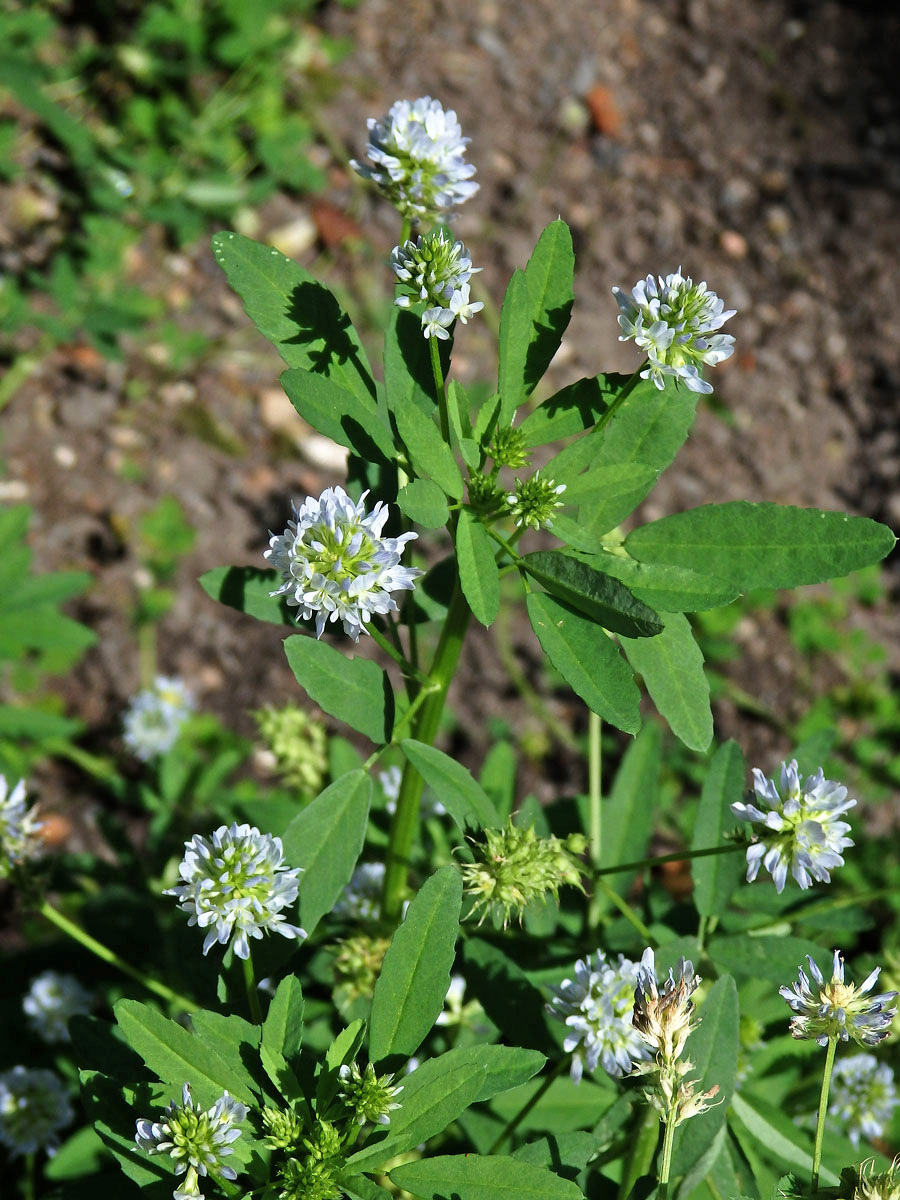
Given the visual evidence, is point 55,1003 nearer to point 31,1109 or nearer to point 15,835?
point 31,1109

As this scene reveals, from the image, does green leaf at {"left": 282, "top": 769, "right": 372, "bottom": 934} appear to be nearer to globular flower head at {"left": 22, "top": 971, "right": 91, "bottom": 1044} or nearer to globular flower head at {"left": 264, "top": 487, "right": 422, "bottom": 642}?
globular flower head at {"left": 264, "top": 487, "right": 422, "bottom": 642}

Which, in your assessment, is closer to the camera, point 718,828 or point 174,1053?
point 174,1053

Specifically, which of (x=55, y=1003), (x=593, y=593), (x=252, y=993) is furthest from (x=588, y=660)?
(x=55, y=1003)

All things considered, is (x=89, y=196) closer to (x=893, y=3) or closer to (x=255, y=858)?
(x=255, y=858)

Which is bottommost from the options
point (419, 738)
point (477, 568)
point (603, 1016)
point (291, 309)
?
point (603, 1016)

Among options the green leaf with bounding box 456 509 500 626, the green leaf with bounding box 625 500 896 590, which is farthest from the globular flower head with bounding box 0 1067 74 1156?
the green leaf with bounding box 625 500 896 590

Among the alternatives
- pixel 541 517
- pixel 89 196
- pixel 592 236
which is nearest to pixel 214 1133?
pixel 541 517

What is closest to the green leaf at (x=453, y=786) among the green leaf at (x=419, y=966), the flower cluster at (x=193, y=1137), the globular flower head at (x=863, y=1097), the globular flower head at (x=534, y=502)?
the green leaf at (x=419, y=966)
